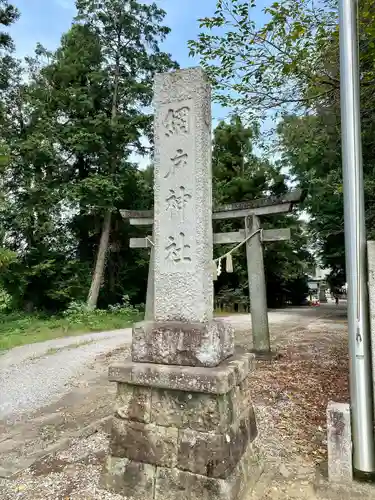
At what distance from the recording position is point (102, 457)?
→ 2.93 meters

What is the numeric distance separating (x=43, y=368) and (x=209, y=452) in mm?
5401

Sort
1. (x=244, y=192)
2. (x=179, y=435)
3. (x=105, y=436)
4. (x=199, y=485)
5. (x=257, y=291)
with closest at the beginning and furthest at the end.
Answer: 1. (x=199, y=485)
2. (x=179, y=435)
3. (x=105, y=436)
4. (x=257, y=291)
5. (x=244, y=192)

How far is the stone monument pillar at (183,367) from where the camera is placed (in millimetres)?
2201

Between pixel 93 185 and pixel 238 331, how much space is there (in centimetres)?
789

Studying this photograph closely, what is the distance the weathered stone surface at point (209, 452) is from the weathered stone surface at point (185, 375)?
289 mm

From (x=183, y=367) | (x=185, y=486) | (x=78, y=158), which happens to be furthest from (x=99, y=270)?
(x=185, y=486)

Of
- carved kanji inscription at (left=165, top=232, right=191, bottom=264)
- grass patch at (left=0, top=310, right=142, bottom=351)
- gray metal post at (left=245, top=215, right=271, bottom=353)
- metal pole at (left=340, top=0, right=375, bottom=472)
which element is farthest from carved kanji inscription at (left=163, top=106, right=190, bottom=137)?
grass patch at (left=0, top=310, right=142, bottom=351)

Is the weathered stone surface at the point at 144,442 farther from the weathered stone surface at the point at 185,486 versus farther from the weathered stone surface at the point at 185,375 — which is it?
the weathered stone surface at the point at 185,375

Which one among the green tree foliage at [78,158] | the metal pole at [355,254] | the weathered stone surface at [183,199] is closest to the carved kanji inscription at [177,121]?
the weathered stone surface at [183,199]

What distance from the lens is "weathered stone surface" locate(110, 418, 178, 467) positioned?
89.9 inches

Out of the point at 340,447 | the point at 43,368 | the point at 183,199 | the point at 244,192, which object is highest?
the point at 244,192

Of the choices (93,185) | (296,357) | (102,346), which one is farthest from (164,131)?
(93,185)

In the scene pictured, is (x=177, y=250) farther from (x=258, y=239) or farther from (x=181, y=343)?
(x=258, y=239)

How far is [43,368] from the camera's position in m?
6.68
